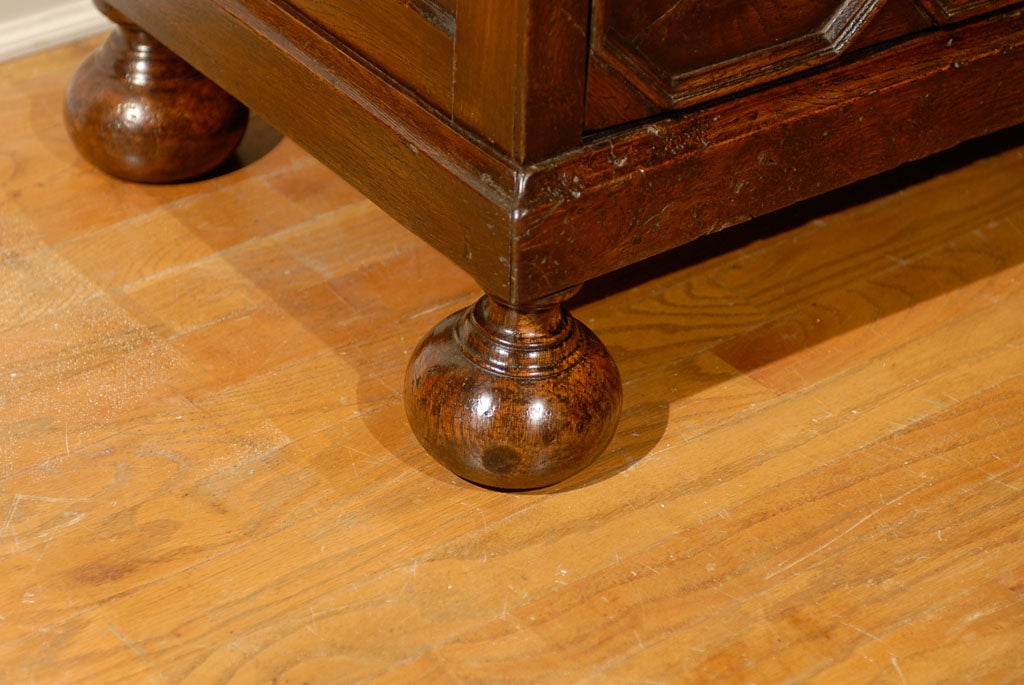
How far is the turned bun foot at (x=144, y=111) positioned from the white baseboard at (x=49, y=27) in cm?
30

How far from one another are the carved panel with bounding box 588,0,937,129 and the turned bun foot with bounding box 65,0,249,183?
525 millimetres

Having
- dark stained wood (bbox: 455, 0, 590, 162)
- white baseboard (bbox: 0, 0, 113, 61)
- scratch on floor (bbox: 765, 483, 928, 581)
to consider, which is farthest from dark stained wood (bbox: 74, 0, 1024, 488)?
white baseboard (bbox: 0, 0, 113, 61)

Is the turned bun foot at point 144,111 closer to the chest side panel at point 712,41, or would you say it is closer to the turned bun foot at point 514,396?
the turned bun foot at point 514,396

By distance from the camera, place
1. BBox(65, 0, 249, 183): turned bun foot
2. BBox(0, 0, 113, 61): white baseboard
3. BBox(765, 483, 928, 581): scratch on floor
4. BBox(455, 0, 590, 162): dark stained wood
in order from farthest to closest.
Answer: BBox(0, 0, 113, 61): white baseboard, BBox(65, 0, 249, 183): turned bun foot, BBox(765, 483, 928, 581): scratch on floor, BBox(455, 0, 590, 162): dark stained wood

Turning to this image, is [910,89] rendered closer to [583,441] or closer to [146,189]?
[583,441]

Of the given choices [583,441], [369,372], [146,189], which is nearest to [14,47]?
[146,189]

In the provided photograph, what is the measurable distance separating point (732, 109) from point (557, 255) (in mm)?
153

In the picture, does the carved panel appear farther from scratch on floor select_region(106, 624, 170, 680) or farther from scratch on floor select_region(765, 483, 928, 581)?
scratch on floor select_region(106, 624, 170, 680)

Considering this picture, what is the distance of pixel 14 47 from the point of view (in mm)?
1521

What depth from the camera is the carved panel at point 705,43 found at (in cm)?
82

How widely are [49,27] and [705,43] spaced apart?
3.10 ft

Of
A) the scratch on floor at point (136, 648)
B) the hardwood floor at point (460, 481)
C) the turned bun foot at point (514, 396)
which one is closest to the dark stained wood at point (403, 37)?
the turned bun foot at point (514, 396)

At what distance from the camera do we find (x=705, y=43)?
33.7 inches

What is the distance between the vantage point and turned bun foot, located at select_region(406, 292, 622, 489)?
36.0 inches
